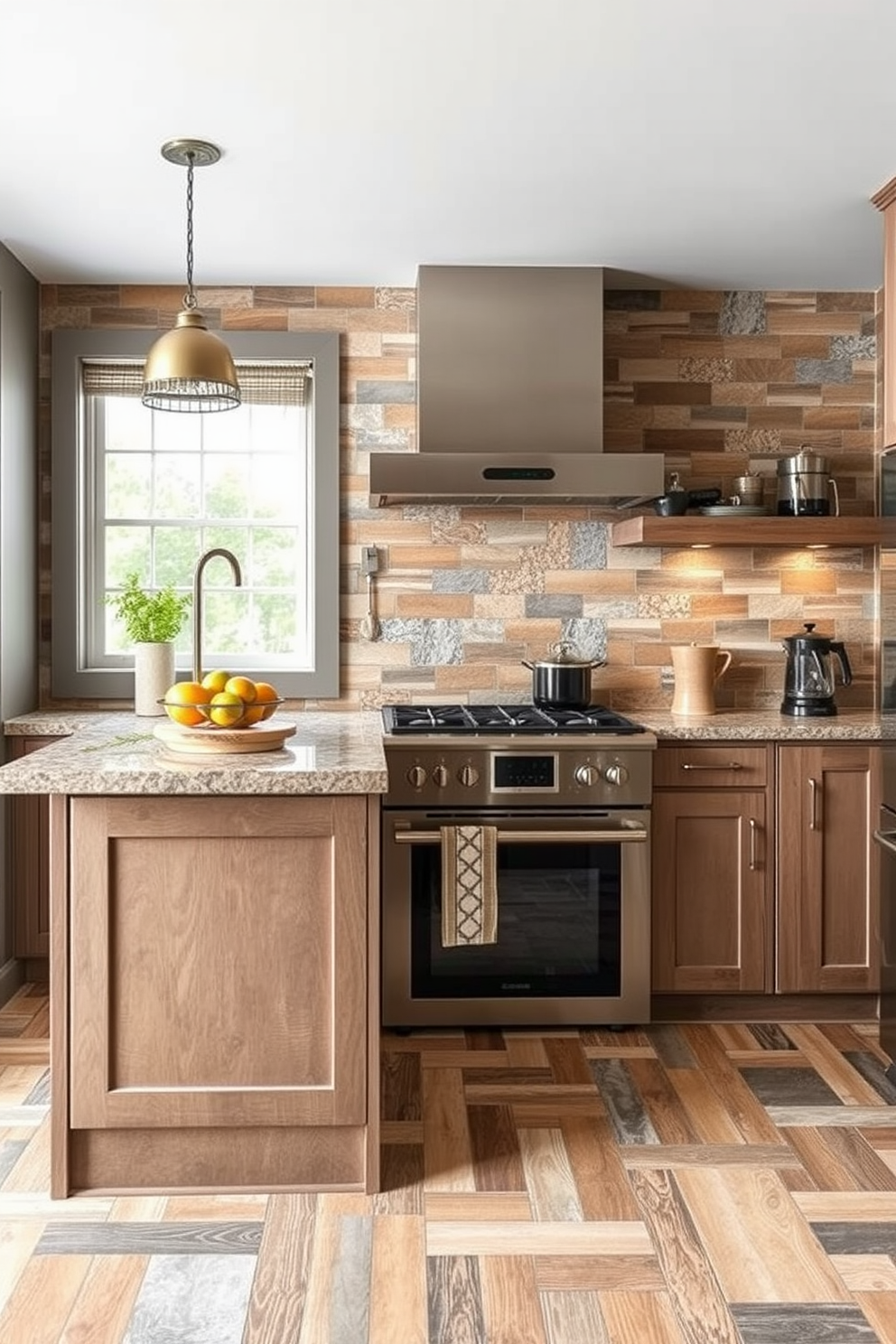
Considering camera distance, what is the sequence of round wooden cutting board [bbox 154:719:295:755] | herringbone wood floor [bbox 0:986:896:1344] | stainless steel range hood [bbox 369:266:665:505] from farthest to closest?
stainless steel range hood [bbox 369:266:665:505] < round wooden cutting board [bbox 154:719:295:755] < herringbone wood floor [bbox 0:986:896:1344]

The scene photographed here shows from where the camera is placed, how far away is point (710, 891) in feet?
12.1

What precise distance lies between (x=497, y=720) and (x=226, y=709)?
1269 millimetres

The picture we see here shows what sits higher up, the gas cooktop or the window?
the window

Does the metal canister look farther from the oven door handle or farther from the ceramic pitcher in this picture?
the oven door handle

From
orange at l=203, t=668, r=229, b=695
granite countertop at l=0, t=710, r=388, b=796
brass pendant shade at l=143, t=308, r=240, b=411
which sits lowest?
granite countertop at l=0, t=710, r=388, b=796

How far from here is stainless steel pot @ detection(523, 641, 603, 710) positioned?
13.2 ft

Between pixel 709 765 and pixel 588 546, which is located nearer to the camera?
pixel 709 765

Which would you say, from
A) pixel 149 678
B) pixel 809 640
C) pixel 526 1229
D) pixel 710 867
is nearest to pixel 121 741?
pixel 149 678

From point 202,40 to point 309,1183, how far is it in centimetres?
243

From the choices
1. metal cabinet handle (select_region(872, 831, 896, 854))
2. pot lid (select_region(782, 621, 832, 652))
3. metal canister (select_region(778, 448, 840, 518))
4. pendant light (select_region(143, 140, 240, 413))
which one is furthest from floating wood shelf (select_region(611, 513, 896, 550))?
pendant light (select_region(143, 140, 240, 413))

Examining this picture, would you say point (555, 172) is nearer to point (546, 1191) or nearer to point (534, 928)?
point (534, 928)

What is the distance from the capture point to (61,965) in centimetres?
249

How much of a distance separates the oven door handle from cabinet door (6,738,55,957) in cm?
125

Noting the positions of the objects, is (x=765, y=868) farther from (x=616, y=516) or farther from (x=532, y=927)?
(x=616, y=516)
